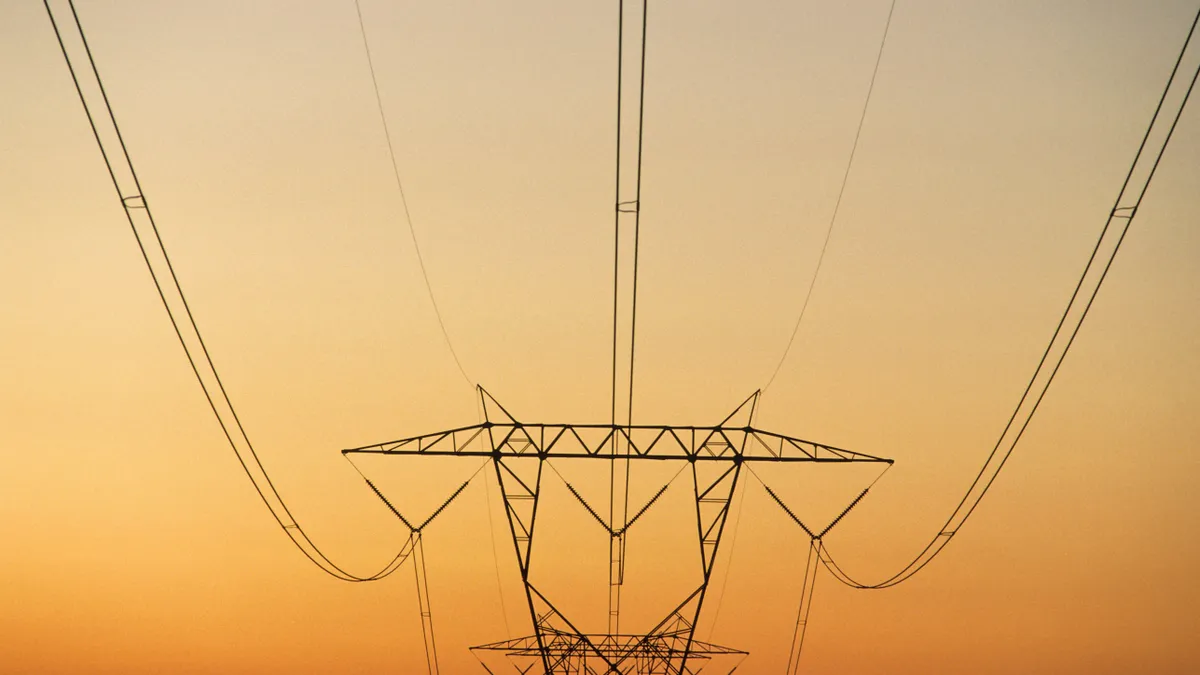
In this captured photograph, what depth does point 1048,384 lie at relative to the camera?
18.3 metres

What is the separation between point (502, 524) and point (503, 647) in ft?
7.79

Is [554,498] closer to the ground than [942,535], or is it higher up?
higher up

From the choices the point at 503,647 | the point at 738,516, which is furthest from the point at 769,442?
the point at 503,647

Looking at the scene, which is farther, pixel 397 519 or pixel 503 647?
pixel 503 647

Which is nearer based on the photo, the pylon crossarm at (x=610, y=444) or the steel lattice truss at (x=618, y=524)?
the pylon crossarm at (x=610, y=444)

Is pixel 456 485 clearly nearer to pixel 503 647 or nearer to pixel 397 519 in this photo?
pixel 397 519

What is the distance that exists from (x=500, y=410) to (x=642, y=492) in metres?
3.16

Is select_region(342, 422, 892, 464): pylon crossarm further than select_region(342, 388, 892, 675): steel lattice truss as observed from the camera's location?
No

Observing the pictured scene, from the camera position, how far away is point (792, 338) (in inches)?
706

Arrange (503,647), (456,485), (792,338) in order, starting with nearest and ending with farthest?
(792,338), (456,485), (503,647)

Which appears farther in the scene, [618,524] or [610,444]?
[618,524]

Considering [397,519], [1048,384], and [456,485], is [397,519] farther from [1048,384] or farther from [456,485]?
[1048,384]

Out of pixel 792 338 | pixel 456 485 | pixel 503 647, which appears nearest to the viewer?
pixel 792 338

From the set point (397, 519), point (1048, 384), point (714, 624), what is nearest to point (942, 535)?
point (1048, 384)
